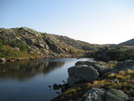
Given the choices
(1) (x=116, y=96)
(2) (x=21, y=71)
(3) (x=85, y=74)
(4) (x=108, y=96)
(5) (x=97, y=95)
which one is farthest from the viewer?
(2) (x=21, y=71)

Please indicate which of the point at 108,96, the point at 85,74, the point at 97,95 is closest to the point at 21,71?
the point at 85,74

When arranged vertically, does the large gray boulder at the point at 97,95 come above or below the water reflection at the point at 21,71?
above

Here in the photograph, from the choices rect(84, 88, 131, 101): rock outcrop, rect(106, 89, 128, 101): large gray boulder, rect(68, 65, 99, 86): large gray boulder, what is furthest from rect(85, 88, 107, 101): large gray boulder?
rect(68, 65, 99, 86): large gray boulder

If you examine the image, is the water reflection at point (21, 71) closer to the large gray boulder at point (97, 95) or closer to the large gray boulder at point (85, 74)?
the large gray boulder at point (85, 74)

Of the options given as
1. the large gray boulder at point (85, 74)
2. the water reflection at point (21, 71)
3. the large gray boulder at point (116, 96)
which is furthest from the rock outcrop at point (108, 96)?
the water reflection at point (21, 71)

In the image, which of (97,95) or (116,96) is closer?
(116,96)

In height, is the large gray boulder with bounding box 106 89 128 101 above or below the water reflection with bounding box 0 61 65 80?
above

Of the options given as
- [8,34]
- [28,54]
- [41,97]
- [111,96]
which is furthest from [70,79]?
[8,34]

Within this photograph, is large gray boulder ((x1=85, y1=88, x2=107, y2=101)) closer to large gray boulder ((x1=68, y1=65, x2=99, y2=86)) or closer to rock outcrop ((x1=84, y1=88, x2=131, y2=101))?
rock outcrop ((x1=84, y1=88, x2=131, y2=101))

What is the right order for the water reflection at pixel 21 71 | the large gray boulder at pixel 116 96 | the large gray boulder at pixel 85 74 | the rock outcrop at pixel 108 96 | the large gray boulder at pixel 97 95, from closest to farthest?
the large gray boulder at pixel 116 96
the rock outcrop at pixel 108 96
the large gray boulder at pixel 97 95
the large gray boulder at pixel 85 74
the water reflection at pixel 21 71

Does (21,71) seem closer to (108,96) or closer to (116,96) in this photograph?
(108,96)

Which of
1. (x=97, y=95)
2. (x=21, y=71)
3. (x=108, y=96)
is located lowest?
(x=21, y=71)

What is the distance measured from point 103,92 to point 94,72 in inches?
675

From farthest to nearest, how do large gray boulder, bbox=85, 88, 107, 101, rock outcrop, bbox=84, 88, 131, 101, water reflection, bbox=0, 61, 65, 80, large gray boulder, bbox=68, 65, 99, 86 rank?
Result: water reflection, bbox=0, 61, 65, 80, large gray boulder, bbox=68, 65, 99, 86, large gray boulder, bbox=85, 88, 107, 101, rock outcrop, bbox=84, 88, 131, 101
